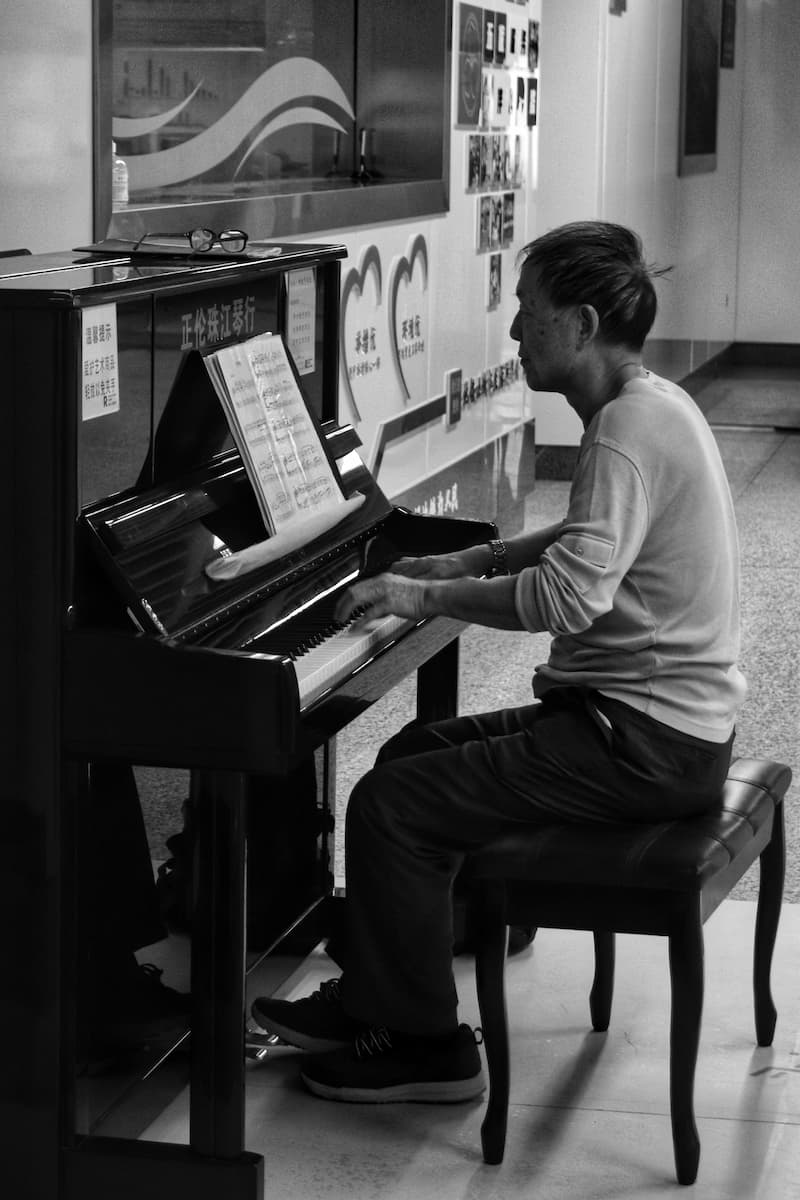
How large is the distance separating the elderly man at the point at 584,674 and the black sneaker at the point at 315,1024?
0.14 meters

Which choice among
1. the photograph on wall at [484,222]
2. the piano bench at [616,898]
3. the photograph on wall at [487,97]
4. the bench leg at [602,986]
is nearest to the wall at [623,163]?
the photograph on wall at [484,222]

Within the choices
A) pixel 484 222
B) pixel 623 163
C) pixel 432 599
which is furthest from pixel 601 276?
pixel 623 163

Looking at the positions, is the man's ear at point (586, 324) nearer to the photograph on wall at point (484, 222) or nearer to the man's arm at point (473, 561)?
the man's arm at point (473, 561)

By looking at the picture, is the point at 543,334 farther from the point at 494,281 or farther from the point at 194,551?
the point at 494,281

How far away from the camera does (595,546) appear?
88.3 inches

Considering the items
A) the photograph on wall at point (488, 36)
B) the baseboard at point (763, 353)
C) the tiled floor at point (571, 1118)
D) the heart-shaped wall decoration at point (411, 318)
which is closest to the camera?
the tiled floor at point (571, 1118)

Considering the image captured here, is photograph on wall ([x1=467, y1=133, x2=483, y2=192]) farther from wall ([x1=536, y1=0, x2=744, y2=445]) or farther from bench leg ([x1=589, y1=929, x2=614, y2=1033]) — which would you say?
bench leg ([x1=589, y1=929, x2=614, y2=1033])

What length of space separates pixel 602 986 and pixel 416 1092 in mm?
377

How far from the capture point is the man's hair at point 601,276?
2.35 m

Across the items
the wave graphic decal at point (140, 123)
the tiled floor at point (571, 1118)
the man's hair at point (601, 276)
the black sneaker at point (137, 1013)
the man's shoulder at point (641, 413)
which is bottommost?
the tiled floor at point (571, 1118)

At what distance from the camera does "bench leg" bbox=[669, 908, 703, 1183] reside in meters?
2.19

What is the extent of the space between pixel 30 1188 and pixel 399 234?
11.0 ft

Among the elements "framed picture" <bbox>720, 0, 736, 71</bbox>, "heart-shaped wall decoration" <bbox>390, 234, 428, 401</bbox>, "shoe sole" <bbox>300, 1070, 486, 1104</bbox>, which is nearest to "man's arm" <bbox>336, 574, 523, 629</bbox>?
"shoe sole" <bbox>300, 1070, 486, 1104</bbox>

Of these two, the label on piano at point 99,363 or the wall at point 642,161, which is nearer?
the label on piano at point 99,363
